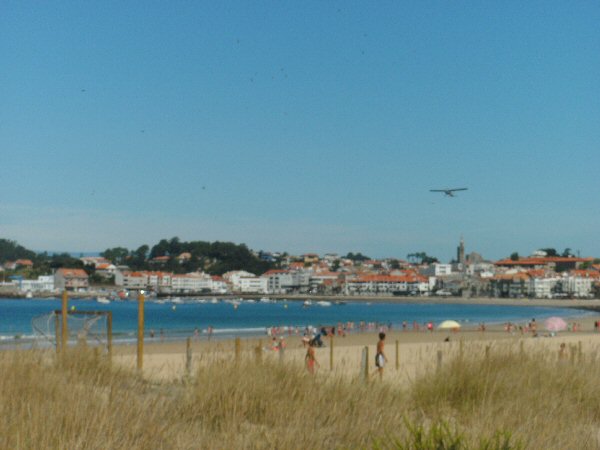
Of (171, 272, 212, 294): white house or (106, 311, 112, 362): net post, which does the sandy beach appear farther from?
(171, 272, 212, 294): white house

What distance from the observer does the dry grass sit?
5414 mm

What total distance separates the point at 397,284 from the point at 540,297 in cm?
3421

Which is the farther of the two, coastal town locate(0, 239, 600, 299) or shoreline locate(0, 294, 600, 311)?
coastal town locate(0, 239, 600, 299)

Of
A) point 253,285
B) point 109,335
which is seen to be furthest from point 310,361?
point 253,285

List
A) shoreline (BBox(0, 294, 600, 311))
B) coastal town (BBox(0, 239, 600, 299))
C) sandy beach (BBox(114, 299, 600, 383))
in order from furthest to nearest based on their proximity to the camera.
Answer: coastal town (BBox(0, 239, 600, 299)) → shoreline (BBox(0, 294, 600, 311)) → sandy beach (BBox(114, 299, 600, 383))

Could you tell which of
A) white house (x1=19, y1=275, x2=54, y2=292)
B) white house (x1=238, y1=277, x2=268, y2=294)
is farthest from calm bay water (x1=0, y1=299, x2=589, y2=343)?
white house (x1=19, y1=275, x2=54, y2=292)

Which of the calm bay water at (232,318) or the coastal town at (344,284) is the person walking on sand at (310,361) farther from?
the coastal town at (344,284)

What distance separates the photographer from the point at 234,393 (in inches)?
282

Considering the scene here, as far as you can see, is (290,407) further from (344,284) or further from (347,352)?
(344,284)

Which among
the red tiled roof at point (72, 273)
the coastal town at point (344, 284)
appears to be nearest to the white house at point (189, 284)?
the coastal town at point (344, 284)

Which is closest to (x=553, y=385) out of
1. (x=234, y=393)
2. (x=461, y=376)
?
(x=461, y=376)

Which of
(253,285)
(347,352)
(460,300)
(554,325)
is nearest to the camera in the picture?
(347,352)

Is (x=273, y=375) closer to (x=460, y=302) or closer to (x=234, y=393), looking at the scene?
(x=234, y=393)

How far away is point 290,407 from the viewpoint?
281 inches
